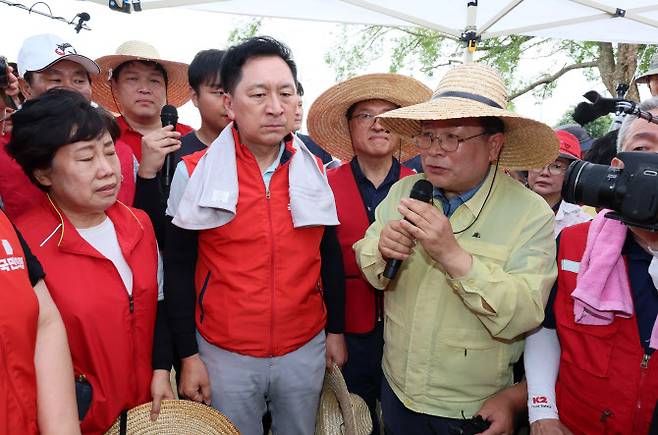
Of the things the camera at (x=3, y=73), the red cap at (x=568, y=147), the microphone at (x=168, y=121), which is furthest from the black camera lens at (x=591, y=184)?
the camera at (x=3, y=73)

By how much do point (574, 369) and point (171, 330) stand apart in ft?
5.05

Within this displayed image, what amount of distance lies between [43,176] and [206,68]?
1.38 m

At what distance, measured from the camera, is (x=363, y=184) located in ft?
8.74

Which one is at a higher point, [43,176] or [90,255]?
[43,176]

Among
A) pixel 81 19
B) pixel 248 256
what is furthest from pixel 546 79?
pixel 248 256

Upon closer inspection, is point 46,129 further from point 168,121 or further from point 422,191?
point 422,191

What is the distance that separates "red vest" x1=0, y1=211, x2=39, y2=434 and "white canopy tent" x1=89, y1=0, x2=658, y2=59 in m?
4.39

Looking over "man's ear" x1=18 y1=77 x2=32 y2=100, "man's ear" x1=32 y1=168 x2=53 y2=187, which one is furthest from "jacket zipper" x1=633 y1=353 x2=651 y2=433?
"man's ear" x1=18 y1=77 x2=32 y2=100

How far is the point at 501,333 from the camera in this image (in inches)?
65.3

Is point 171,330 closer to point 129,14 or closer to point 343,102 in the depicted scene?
point 343,102

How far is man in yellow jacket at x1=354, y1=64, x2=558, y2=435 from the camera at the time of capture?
1622mm

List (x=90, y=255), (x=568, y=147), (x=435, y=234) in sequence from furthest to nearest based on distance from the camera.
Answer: (x=568, y=147) → (x=90, y=255) → (x=435, y=234)

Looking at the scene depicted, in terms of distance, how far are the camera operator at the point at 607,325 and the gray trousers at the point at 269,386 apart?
0.92m

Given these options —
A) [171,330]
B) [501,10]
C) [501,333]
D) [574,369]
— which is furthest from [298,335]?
[501,10]
